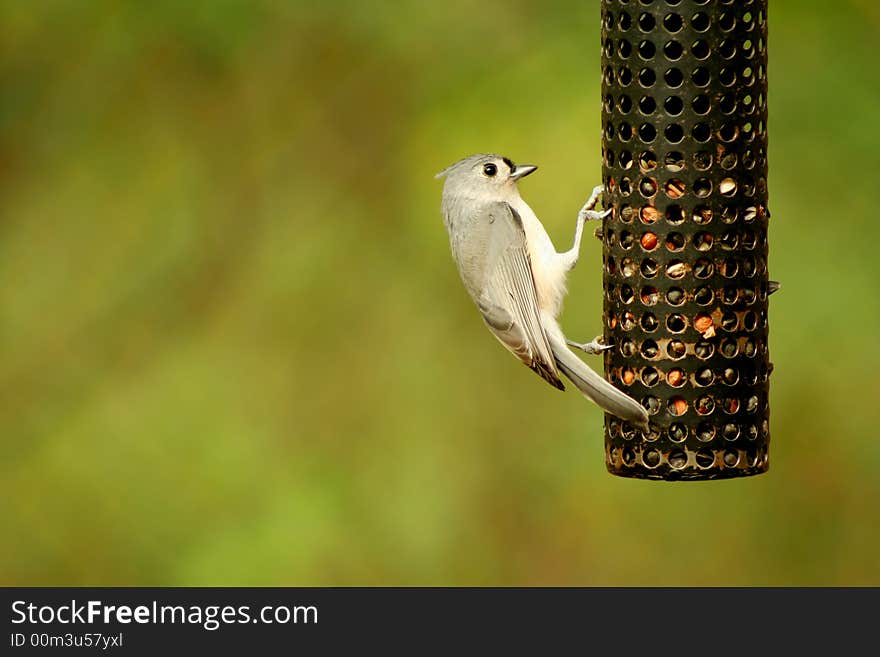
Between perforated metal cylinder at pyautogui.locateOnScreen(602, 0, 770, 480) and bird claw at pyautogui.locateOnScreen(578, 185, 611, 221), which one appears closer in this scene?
perforated metal cylinder at pyautogui.locateOnScreen(602, 0, 770, 480)

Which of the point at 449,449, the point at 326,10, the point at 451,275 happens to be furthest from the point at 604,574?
Result: the point at 326,10

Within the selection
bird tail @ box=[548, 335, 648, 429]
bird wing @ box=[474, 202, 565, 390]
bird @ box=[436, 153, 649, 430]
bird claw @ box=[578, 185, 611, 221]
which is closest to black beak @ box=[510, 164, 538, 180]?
bird @ box=[436, 153, 649, 430]

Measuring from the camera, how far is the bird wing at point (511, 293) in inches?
237

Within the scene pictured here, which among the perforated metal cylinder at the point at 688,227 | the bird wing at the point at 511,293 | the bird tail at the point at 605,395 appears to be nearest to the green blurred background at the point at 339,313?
the bird wing at the point at 511,293

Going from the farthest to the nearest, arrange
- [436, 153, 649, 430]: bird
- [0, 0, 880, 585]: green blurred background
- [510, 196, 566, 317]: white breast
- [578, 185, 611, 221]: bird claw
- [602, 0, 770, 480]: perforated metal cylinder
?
[0, 0, 880, 585]: green blurred background < [510, 196, 566, 317]: white breast < [578, 185, 611, 221]: bird claw < [436, 153, 649, 430]: bird < [602, 0, 770, 480]: perforated metal cylinder

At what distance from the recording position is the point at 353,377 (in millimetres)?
9914

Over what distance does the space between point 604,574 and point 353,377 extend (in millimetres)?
1927

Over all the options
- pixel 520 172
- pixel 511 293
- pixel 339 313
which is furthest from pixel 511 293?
pixel 339 313

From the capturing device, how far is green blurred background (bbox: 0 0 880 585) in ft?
29.2

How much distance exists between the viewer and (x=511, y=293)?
618 centimetres

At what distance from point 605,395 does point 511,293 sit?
609mm

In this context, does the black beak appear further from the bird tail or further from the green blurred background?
the green blurred background

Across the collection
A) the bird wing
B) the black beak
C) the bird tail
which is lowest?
the bird tail

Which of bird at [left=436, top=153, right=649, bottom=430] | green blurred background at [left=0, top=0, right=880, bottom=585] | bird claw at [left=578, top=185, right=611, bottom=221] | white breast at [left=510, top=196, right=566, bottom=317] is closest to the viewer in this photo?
bird at [left=436, top=153, right=649, bottom=430]
